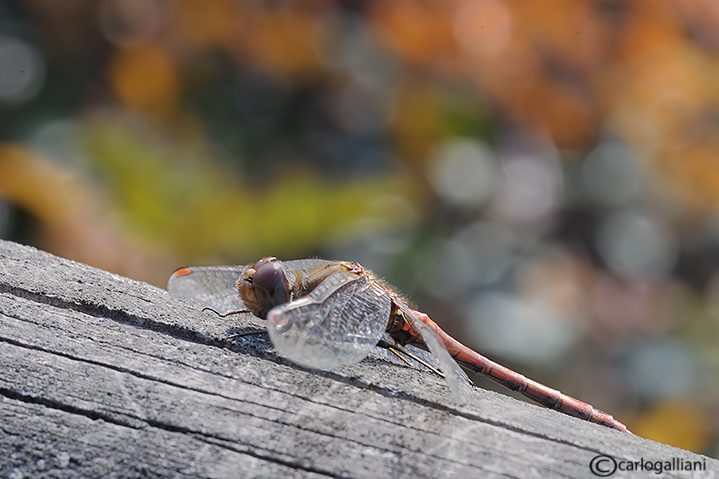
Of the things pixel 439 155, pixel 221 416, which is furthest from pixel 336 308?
pixel 439 155

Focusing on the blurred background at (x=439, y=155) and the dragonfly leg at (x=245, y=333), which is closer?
the dragonfly leg at (x=245, y=333)

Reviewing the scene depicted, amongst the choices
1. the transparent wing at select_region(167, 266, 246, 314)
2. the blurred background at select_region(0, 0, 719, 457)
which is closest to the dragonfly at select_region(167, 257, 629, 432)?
the transparent wing at select_region(167, 266, 246, 314)

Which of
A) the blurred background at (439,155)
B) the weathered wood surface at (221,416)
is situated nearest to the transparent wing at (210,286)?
the weathered wood surface at (221,416)

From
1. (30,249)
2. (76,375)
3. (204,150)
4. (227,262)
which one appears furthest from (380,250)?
(76,375)

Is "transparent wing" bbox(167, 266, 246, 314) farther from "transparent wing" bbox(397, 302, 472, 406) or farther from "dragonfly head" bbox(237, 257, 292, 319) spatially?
"transparent wing" bbox(397, 302, 472, 406)

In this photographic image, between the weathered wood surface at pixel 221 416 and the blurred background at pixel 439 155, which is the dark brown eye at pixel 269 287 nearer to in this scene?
the weathered wood surface at pixel 221 416

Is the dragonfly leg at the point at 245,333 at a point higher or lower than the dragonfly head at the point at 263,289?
lower

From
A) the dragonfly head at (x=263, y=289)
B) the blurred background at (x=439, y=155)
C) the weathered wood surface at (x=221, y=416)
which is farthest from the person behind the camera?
the blurred background at (x=439, y=155)
